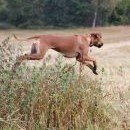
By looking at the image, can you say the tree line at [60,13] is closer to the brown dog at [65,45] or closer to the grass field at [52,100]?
the brown dog at [65,45]

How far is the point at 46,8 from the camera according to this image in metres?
62.1

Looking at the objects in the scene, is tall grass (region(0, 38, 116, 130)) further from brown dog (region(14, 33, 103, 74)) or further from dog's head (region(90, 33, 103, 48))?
dog's head (region(90, 33, 103, 48))

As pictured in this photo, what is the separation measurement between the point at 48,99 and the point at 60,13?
54060 millimetres

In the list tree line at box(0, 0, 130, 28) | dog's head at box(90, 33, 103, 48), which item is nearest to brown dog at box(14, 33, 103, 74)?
dog's head at box(90, 33, 103, 48)

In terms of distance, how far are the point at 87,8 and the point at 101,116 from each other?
2061 inches

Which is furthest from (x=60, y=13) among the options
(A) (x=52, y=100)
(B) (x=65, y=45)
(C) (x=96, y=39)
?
(A) (x=52, y=100)

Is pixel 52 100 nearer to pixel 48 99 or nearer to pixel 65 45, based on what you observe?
pixel 48 99

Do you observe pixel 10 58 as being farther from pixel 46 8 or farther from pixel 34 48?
pixel 46 8

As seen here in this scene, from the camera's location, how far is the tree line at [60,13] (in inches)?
2331

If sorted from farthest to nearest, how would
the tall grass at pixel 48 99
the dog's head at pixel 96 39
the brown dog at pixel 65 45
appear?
the dog's head at pixel 96 39, the brown dog at pixel 65 45, the tall grass at pixel 48 99

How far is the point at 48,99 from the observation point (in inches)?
285

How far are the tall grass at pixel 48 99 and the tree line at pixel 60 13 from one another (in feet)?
166

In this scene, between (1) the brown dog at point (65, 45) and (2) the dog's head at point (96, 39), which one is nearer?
(1) the brown dog at point (65, 45)

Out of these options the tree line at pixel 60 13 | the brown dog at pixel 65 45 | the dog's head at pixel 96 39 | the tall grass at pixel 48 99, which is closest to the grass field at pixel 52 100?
the tall grass at pixel 48 99
